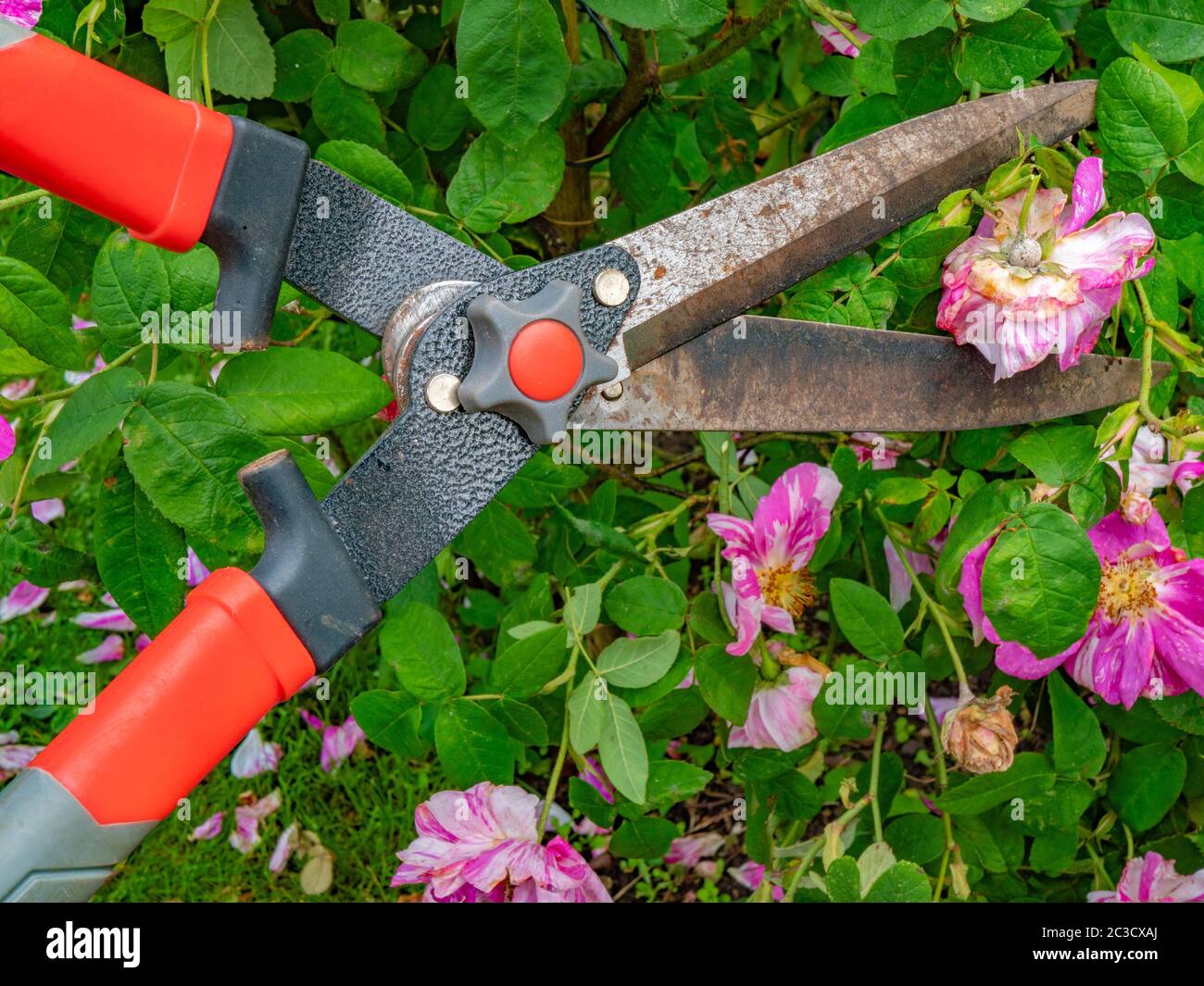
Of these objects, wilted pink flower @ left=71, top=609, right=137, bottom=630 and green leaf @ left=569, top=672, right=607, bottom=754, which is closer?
green leaf @ left=569, top=672, right=607, bottom=754

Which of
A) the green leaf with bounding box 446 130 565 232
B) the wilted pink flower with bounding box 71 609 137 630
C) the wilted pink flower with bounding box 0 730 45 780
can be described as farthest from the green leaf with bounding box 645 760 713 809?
the wilted pink flower with bounding box 71 609 137 630

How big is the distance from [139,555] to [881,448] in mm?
705

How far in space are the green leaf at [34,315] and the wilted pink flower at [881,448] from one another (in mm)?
731

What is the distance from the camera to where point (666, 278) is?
93 centimetres

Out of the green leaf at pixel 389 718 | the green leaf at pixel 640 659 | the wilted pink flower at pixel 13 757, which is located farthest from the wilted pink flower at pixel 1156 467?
the wilted pink flower at pixel 13 757

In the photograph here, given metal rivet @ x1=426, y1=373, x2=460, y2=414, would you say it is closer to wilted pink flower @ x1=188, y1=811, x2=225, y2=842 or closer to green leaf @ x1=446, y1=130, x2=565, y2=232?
green leaf @ x1=446, y1=130, x2=565, y2=232

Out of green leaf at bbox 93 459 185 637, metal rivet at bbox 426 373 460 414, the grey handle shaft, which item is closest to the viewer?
the grey handle shaft

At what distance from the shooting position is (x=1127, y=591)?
1.00 metres

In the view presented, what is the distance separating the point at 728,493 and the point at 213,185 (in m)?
0.59

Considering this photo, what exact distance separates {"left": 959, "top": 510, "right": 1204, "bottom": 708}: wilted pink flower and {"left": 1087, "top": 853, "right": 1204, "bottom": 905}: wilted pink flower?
234 millimetres

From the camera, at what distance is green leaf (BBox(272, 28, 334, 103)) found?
1178 mm

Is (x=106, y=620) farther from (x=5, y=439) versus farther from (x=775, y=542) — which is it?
(x=775, y=542)

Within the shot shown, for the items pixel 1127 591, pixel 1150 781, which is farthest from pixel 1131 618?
pixel 1150 781
